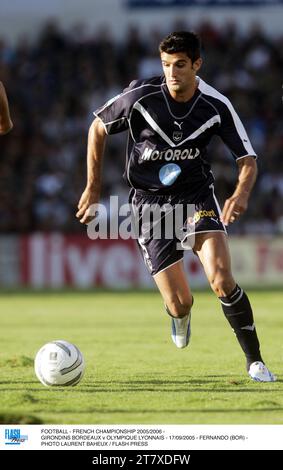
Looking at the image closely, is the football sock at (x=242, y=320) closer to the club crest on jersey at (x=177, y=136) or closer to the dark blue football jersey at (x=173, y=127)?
the dark blue football jersey at (x=173, y=127)

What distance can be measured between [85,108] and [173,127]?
14552 mm

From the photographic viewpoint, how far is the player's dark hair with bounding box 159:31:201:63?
7.61m

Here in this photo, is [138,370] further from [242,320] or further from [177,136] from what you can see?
[177,136]

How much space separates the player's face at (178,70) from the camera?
7648mm

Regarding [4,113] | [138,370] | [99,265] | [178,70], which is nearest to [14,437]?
[138,370]

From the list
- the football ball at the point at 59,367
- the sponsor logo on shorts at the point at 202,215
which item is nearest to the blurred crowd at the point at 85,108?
the sponsor logo on shorts at the point at 202,215

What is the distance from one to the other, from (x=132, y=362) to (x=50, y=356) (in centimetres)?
177

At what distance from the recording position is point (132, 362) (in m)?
9.12

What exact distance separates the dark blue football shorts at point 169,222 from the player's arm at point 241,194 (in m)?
0.39

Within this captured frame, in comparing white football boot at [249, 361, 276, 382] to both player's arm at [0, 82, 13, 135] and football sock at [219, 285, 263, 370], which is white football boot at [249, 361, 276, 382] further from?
player's arm at [0, 82, 13, 135]

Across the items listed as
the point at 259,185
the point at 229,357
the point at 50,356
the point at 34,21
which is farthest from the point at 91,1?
the point at 50,356

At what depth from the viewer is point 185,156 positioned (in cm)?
801

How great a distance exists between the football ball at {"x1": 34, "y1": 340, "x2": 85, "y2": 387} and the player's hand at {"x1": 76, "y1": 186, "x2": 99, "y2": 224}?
982mm

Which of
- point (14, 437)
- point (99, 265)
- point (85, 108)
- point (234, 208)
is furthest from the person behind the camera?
point (85, 108)
